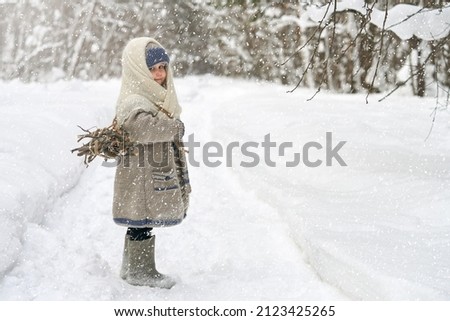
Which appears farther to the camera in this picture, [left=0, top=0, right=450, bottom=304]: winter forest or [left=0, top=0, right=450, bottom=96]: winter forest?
[left=0, top=0, right=450, bottom=96]: winter forest

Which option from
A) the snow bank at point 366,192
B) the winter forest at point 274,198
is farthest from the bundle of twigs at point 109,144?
the snow bank at point 366,192

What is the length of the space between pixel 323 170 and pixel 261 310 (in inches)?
110

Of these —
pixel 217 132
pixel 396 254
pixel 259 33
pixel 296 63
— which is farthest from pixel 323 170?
pixel 259 33

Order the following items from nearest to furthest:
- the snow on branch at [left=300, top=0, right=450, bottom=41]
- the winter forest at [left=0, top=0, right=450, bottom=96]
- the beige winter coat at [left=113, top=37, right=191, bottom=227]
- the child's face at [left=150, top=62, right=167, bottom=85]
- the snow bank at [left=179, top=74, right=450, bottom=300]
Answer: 1. the snow bank at [left=179, top=74, right=450, bottom=300]
2. the beige winter coat at [left=113, top=37, right=191, bottom=227]
3. the child's face at [left=150, top=62, right=167, bottom=85]
4. the snow on branch at [left=300, top=0, right=450, bottom=41]
5. the winter forest at [left=0, top=0, right=450, bottom=96]

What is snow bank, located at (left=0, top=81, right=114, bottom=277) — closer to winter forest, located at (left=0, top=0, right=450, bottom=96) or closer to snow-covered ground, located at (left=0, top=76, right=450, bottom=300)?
snow-covered ground, located at (left=0, top=76, right=450, bottom=300)

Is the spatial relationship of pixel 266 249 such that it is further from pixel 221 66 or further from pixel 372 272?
pixel 221 66

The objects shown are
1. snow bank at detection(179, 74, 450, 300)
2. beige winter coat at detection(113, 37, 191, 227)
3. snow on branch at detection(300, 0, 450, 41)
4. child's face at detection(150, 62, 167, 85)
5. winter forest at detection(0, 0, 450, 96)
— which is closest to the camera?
snow bank at detection(179, 74, 450, 300)

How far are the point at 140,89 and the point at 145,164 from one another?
51 centimetres

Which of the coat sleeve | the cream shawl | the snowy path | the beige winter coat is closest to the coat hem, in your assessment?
the beige winter coat

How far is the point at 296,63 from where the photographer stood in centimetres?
1577

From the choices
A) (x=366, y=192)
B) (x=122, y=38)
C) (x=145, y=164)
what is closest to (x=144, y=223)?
(x=145, y=164)

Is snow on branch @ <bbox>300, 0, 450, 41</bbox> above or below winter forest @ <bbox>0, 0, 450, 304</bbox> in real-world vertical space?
above

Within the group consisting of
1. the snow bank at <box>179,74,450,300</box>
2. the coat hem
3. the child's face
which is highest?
the child's face

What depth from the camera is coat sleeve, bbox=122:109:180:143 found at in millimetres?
3738
